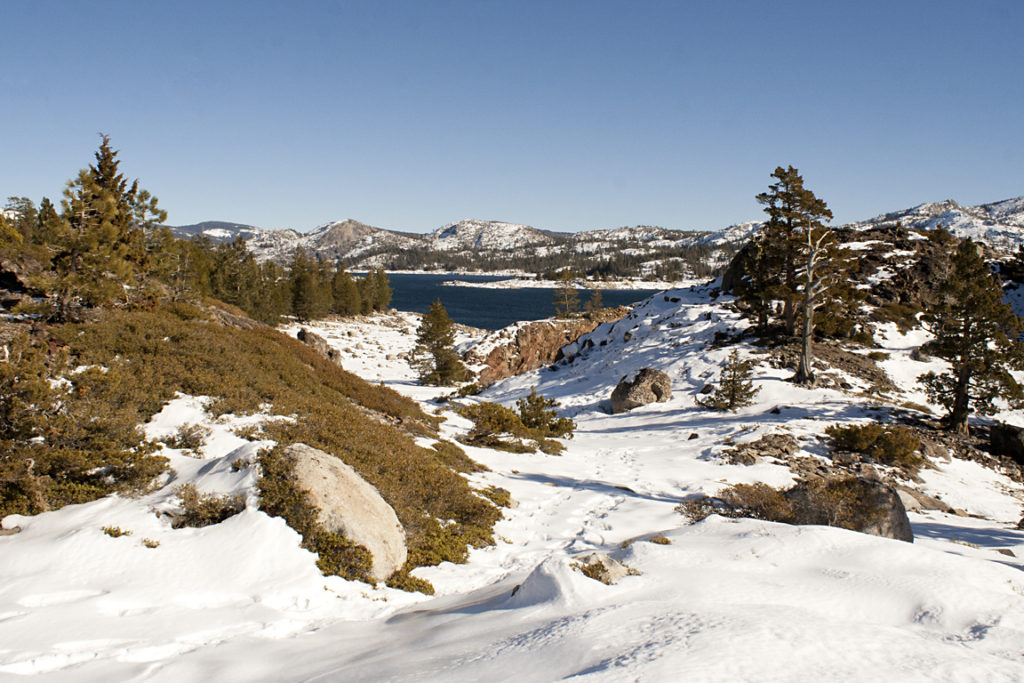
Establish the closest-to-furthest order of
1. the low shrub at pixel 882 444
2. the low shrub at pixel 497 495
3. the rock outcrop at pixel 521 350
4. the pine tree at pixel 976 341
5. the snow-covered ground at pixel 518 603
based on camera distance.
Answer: the snow-covered ground at pixel 518 603
the low shrub at pixel 497 495
the low shrub at pixel 882 444
the pine tree at pixel 976 341
the rock outcrop at pixel 521 350

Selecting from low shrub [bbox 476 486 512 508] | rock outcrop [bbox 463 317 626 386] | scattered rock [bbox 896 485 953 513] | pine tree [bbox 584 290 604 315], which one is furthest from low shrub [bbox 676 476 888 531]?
pine tree [bbox 584 290 604 315]

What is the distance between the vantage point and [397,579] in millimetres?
7406

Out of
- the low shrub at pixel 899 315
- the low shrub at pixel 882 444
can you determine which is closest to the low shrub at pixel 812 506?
the low shrub at pixel 882 444

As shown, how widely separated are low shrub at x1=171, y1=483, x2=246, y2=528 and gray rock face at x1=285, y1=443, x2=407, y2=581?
1.03 meters

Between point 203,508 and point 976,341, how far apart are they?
24396 mm

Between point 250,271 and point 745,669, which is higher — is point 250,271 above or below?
above

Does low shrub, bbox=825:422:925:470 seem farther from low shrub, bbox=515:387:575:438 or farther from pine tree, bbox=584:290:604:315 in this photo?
pine tree, bbox=584:290:604:315

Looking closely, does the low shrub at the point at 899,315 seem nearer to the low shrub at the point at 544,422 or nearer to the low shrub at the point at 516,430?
the low shrub at the point at 544,422

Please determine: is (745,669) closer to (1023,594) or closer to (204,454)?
(1023,594)

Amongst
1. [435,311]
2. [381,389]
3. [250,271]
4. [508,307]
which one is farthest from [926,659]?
[508,307]

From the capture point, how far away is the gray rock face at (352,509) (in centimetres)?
756

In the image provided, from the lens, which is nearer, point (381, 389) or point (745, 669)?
point (745, 669)

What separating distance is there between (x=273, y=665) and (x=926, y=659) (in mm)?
6098

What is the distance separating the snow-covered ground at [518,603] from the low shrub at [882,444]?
4117 millimetres
